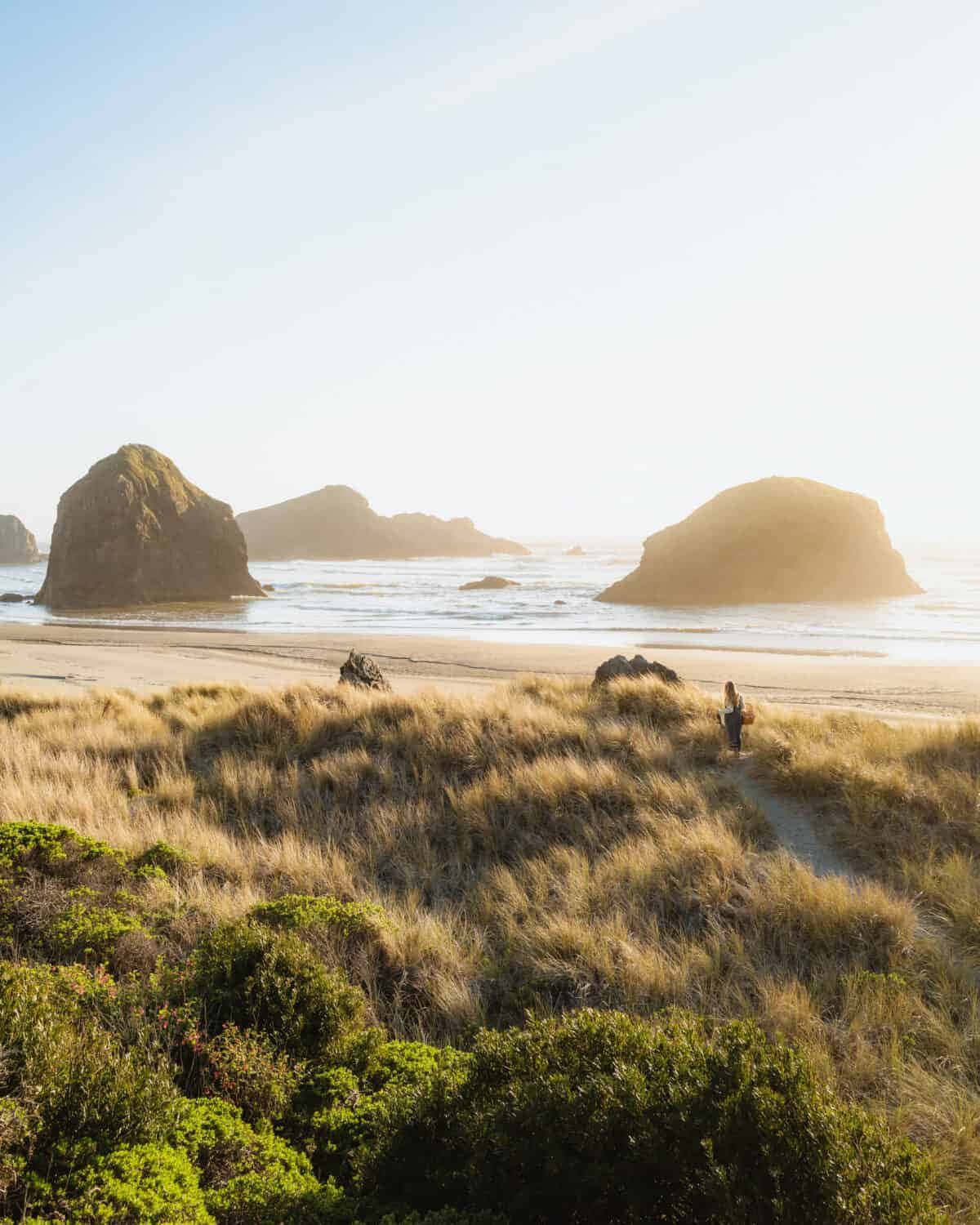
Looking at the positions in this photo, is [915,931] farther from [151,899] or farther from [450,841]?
[151,899]

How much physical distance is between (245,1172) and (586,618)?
39.9 meters

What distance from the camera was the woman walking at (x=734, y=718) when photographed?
9.32m

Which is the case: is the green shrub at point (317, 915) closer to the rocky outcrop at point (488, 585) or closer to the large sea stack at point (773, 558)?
the large sea stack at point (773, 558)

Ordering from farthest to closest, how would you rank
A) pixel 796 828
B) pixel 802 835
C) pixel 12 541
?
pixel 12 541 → pixel 796 828 → pixel 802 835

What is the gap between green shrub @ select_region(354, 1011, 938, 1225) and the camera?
2.30 metres

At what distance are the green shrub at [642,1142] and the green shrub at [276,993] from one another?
3.38 feet

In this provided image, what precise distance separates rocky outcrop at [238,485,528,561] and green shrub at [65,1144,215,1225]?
158m

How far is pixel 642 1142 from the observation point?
2.51m

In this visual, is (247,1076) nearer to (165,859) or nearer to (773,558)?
(165,859)

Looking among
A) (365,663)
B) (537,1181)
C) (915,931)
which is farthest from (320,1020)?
(365,663)

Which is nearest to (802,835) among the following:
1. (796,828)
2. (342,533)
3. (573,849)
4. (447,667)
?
(796,828)

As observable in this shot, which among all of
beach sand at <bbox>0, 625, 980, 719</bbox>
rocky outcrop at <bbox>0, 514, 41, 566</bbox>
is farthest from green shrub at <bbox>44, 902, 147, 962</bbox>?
rocky outcrop at <bbox>0, 514, 41, 566</bbox>

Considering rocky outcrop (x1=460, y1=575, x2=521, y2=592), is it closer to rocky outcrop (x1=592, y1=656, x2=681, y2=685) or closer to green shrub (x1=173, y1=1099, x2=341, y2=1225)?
rocky outcrop (x1=592, y1=656, x2=681, y2=685)

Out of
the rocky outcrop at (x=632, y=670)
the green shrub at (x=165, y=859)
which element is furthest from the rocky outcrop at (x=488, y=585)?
the green shrub at (x=165, y=859)
